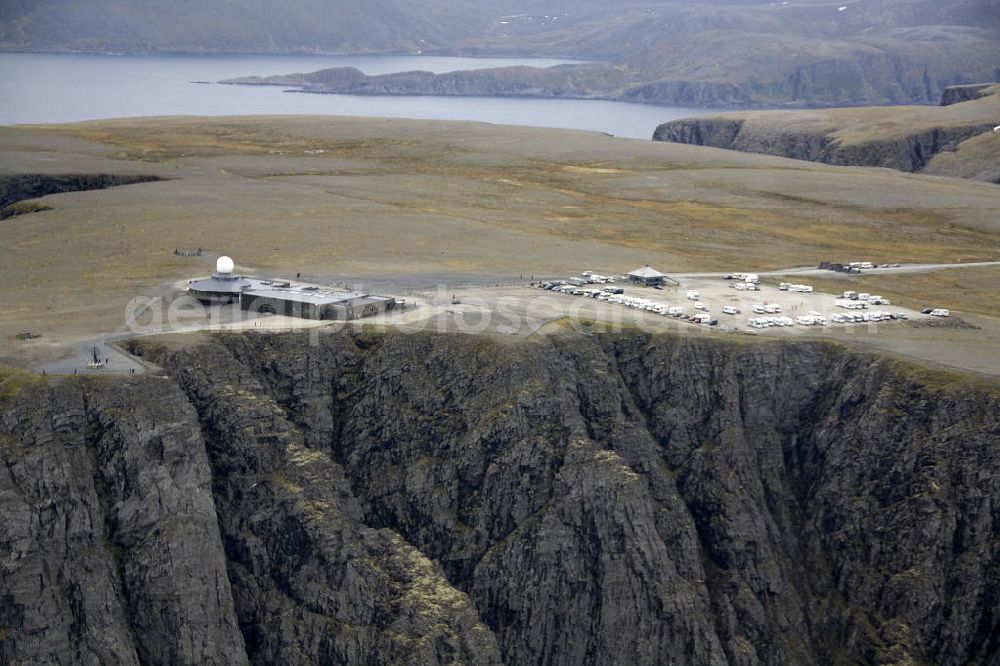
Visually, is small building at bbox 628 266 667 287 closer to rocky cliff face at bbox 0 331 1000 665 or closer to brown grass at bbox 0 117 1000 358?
brown grass at bbox 0 117 1000 358

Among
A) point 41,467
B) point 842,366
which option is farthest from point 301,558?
point 842,366

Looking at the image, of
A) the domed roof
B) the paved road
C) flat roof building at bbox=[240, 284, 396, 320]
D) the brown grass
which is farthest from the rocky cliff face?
the paved road

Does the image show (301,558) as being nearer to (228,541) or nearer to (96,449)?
(228,541)

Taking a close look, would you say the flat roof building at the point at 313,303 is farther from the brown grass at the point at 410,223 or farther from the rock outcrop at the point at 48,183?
the rock outcrop at the point at 48,183

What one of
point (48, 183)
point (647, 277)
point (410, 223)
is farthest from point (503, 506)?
point (48, 183)

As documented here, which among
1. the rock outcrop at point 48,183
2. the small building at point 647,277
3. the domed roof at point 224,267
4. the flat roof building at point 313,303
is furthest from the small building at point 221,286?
the rock outcrop at point 48,183

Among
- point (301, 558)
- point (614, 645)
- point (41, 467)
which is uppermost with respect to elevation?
point (41, 467)

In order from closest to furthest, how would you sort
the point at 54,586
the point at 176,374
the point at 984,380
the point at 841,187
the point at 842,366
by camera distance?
the point at 54,586 → the point at 176,374 → the point at 984,380 → the point at 842,366 → the point at 841,187
